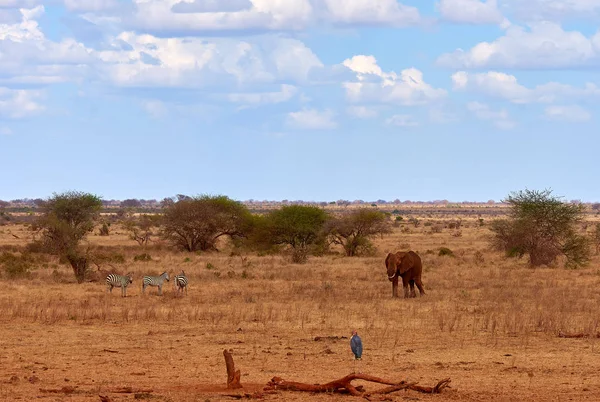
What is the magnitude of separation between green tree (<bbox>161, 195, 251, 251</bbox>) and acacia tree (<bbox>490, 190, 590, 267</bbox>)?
59.0 feet

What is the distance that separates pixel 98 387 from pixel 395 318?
32.3ft

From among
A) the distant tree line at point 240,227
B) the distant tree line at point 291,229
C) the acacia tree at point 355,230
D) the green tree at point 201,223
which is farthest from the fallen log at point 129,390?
the green tree at point 201,223

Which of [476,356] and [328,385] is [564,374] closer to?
[476,356]

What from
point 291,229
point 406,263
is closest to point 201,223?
point 291,229

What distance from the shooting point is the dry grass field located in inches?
548

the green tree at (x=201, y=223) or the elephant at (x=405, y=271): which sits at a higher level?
the green tree at (x=201, y=223)

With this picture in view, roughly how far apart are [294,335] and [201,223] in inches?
1495

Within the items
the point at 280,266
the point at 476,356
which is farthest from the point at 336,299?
the point at 280,266

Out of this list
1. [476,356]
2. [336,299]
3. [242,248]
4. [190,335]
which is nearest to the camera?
[476,356]

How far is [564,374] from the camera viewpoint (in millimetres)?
14727

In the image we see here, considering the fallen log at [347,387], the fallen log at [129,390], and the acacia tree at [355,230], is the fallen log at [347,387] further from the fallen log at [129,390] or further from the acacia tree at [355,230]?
the acacia tree at [355,230]

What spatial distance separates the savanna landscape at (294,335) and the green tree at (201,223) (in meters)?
20.5

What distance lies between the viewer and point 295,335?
19188 millimetres

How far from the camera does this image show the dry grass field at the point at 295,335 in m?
13.9
